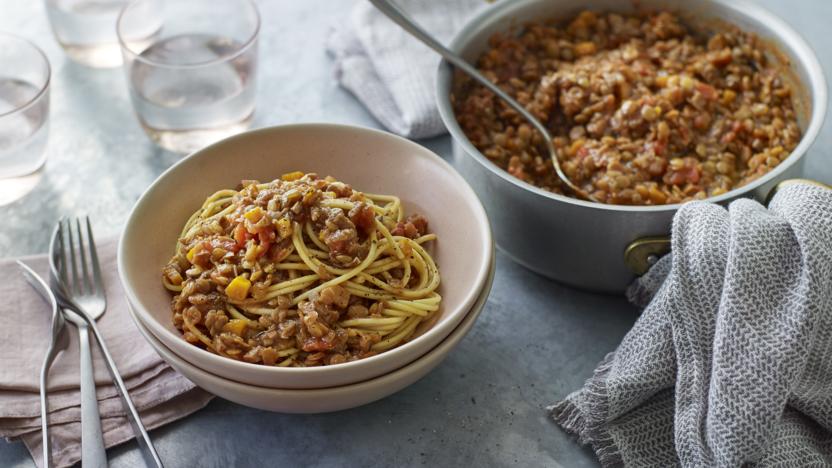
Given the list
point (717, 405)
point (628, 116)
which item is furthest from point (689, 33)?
point (717, 405)

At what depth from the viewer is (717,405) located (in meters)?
2.34

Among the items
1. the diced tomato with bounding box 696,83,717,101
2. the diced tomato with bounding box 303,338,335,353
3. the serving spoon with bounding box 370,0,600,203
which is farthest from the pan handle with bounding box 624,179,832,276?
the diced tomato with bounding box 303,338,335,353

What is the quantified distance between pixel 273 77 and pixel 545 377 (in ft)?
5.92

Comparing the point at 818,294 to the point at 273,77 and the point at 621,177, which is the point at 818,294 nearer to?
the point at 621,177

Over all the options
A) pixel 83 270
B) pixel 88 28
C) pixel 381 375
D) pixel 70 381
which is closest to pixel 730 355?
pixel 381 375

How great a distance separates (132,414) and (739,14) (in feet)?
7.95

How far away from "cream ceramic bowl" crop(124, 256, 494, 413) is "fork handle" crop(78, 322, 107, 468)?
0.85 feet

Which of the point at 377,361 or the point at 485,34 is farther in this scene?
the point at 485,34

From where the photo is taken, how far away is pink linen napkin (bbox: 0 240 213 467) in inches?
102

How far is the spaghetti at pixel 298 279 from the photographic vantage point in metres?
2.51

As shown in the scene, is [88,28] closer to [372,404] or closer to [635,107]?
A: [372,404]

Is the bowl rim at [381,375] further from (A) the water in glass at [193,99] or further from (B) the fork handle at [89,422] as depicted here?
(A) the water in glass at [193,99]

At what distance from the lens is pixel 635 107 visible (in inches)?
123

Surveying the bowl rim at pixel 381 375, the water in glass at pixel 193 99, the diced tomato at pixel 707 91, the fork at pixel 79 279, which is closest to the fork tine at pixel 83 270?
the fork at pixel 79 279
